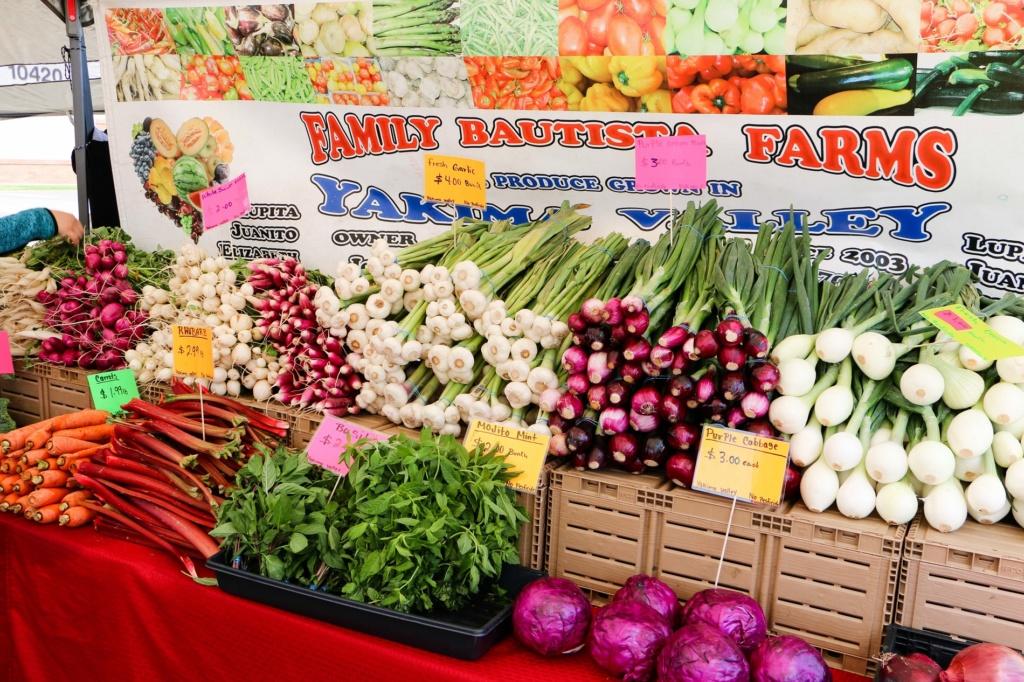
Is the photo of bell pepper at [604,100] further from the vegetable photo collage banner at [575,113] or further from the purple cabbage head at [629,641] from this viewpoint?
the purple cabbage head at [629,641]

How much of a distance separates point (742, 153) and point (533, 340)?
1099 millimetres

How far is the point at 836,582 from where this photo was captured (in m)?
1.90

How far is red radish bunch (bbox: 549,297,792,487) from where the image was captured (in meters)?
2.04

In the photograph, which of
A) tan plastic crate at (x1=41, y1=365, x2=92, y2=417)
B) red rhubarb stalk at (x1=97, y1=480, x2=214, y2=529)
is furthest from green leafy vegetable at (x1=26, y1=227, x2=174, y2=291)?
red rhubarb stalk at (x1=97, y1=480, x2=214, y2=529)

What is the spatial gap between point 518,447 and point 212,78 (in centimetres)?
266

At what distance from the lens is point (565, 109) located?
3.15 meters

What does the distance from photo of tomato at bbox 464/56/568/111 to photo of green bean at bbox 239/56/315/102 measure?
82 cm

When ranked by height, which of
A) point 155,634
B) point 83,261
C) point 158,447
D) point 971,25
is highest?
point 971,25

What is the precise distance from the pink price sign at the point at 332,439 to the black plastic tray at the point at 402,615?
388 millimetres

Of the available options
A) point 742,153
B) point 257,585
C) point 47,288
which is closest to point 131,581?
point 257,585

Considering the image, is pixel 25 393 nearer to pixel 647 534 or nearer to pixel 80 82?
pixel 80 82

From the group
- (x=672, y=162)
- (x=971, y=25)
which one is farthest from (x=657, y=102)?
(x=971, y=25)

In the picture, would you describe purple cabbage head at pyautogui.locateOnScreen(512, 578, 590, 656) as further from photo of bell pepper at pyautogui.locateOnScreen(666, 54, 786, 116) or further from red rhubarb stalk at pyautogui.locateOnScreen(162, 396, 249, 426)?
photo of bell pepper at pyautogui.locateOnScreen(666, 54, 786, 116)

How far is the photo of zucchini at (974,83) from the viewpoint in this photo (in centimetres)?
253
